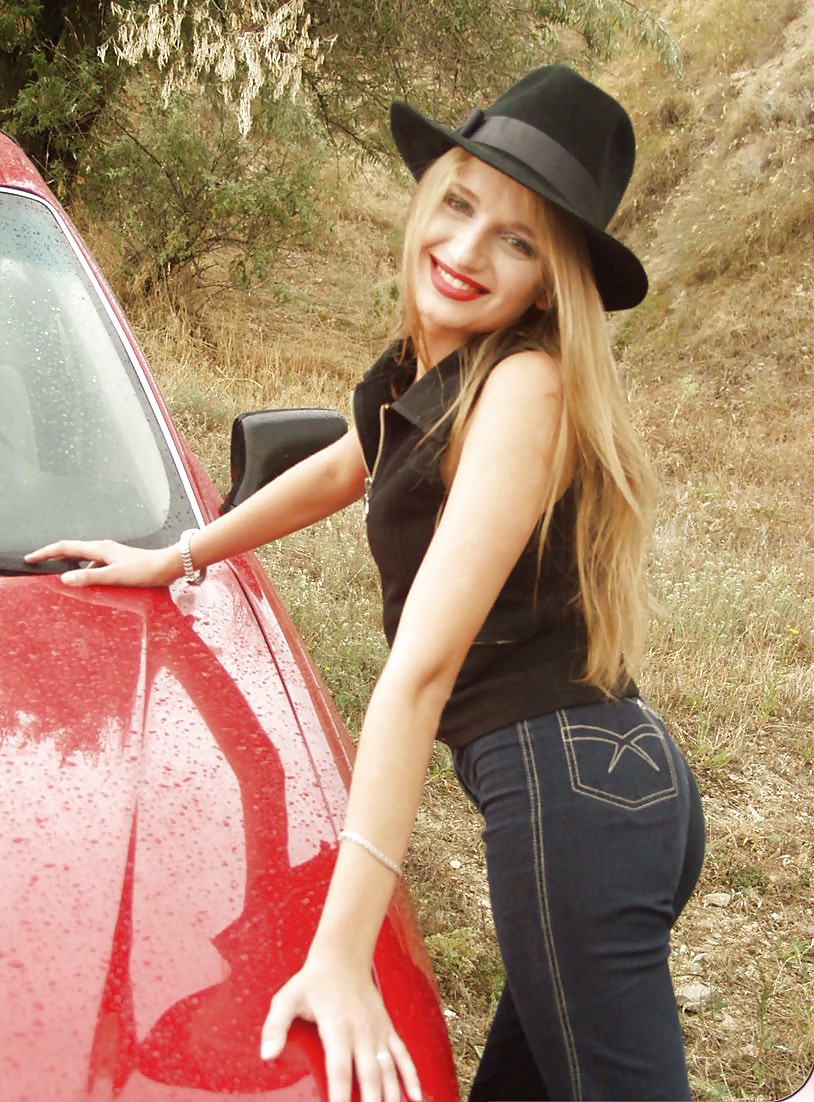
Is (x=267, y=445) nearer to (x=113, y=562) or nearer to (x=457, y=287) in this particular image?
(x=113, y=562)

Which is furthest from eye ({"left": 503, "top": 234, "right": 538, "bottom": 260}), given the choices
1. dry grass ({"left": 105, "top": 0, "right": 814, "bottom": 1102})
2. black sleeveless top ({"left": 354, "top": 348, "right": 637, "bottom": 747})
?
dry grass ({"left": 105, "top": 0, "right": 814, "bottom": 1102})

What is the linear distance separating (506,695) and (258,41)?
7043 millimetres

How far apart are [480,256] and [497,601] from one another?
18.4 inches

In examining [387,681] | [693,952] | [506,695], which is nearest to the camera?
[387,681]

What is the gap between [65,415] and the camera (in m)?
2.15

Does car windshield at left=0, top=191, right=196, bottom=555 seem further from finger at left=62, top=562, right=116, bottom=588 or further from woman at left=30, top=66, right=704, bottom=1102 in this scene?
woman at left=30, top=66, right=704, bottom=1102

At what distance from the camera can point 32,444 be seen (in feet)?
6.82

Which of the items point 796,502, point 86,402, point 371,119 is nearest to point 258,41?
point 371,119

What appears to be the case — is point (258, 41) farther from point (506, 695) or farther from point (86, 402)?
point (506, 695)

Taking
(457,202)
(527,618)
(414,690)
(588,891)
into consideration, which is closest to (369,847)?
(414,690)

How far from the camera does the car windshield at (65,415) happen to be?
2.00m

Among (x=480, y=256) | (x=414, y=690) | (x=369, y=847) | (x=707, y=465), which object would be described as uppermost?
(x=480, y=256)

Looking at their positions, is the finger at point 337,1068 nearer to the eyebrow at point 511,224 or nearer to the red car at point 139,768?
the red car at point 139,768

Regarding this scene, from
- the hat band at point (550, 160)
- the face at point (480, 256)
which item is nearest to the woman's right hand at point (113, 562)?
the face at point (480, 256)
